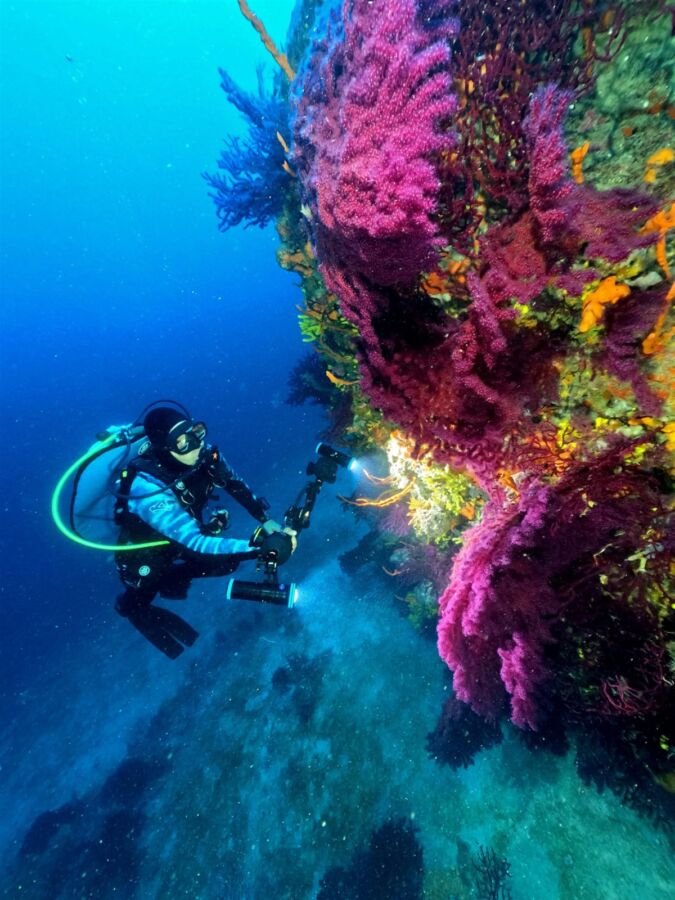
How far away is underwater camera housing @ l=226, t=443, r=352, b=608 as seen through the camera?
4.29m

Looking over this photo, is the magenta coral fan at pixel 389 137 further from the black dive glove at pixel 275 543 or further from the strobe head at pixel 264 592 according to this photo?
the strobe head at pixel 264 592

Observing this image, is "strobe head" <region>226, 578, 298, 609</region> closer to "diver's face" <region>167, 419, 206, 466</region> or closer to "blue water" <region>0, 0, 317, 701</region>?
"diver's face" <region>167, 419, 206, 466</region>

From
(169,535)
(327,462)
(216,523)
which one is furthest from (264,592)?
(216,523)

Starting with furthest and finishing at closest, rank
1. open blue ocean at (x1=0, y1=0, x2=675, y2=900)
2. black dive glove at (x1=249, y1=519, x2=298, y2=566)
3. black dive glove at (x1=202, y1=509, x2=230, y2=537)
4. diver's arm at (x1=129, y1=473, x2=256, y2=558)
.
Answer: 1. black dive glove at (x1=202, y1=509, x2=230, y2=537)
2. diver's arm at (x1=129, y1=473, x2=256, y2=558)
3. black dive glove at (x1=249, y1=519, x2=298, y2=566)
4. open blue ocean at (x1=0, y1=0, x2=675, y2=900)

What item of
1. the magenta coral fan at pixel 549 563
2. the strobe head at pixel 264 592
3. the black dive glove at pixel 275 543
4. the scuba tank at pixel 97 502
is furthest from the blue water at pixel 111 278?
the magenta coral fan at pixel 549 563

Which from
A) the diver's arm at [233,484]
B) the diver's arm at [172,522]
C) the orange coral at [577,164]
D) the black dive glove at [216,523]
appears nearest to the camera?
the orange coral at [577,164]

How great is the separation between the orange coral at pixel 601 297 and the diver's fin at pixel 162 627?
5.86 meters

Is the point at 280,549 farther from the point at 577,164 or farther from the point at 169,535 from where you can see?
the point at 577,164

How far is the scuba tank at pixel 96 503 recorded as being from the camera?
5.46m

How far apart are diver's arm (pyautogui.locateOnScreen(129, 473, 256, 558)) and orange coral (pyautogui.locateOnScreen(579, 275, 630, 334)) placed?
381 cm

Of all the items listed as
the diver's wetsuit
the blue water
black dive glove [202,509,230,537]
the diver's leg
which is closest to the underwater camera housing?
the diver's wetsuit

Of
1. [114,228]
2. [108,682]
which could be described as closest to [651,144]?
[108,682]

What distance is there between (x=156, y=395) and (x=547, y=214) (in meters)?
93.3

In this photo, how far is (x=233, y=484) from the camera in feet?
20.5
